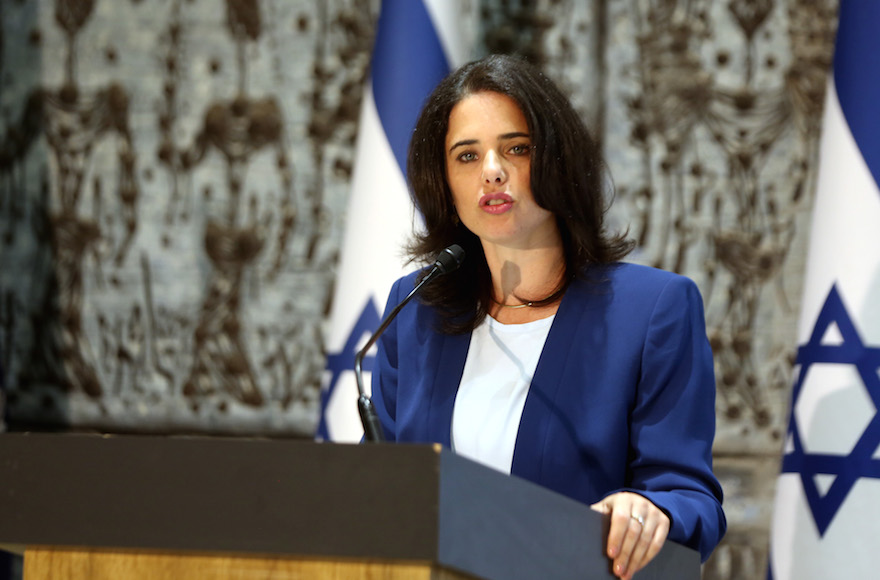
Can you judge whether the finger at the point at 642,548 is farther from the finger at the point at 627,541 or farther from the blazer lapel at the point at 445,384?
the blazer lapel at the point at 445,384

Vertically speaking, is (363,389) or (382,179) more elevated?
(382,179)

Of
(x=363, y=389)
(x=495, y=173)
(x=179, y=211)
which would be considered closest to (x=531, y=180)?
(x=495, y=173)

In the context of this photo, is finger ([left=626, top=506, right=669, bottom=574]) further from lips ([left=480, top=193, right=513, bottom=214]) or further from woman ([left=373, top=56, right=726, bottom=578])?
lips ([left=480, top=193, right=513, bottom=214])

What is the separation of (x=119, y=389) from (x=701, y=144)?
1.69 metres

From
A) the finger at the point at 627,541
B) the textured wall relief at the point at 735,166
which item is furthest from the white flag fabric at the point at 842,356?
the finger at the point at 627,541

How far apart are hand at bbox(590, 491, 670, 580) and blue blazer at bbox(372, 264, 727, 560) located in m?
0.12

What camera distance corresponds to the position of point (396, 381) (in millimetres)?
1622

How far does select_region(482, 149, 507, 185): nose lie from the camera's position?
148 centimetres

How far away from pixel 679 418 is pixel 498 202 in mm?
399

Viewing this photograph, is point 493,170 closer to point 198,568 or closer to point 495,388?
point 495,388

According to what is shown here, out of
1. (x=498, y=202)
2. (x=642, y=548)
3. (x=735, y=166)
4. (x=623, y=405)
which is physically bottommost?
(x=642, y=548)

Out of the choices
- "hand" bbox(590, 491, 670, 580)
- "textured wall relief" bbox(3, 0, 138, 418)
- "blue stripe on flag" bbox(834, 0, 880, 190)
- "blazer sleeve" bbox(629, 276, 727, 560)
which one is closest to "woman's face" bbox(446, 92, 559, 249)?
"blazer sleeve" bbox(629, 276, 727, 560)

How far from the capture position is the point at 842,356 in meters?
1.96

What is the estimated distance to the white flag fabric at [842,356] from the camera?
6.20 feet
